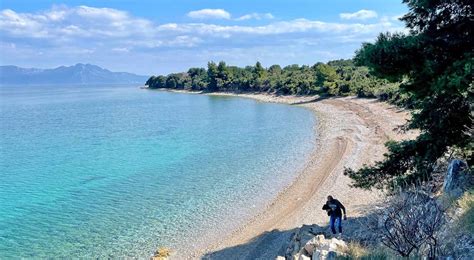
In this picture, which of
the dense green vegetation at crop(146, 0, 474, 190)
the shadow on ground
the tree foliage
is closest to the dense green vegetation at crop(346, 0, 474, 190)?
the dense green vegetation at crop(146, 0, 474, 190)

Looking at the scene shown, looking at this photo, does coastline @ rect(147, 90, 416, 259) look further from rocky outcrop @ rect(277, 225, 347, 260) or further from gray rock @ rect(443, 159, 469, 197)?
rocky outcrop @ rect(277, 225, 347, 260)

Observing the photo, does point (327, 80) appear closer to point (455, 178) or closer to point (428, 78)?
point (455, 178)

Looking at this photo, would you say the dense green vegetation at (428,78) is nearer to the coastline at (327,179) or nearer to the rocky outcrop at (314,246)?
the coastline at (327,179)

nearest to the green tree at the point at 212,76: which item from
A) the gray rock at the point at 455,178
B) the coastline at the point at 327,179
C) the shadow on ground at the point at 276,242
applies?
the coastline at the point at 327,179

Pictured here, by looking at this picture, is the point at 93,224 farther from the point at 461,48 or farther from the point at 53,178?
the point at 461,48

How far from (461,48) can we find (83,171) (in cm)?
2938

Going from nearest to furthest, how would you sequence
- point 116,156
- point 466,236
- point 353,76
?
1. point 466,236
2. point 116,156
3. point 353,76

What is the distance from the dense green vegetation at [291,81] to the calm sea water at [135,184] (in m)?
13.8

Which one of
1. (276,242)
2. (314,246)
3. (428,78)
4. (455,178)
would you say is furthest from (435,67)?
(276,242)

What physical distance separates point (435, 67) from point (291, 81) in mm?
90266

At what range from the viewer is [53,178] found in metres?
30.7

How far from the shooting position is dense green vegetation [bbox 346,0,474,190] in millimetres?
9758

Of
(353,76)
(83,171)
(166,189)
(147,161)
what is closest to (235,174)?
(166,189)

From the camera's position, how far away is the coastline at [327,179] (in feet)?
63.0
